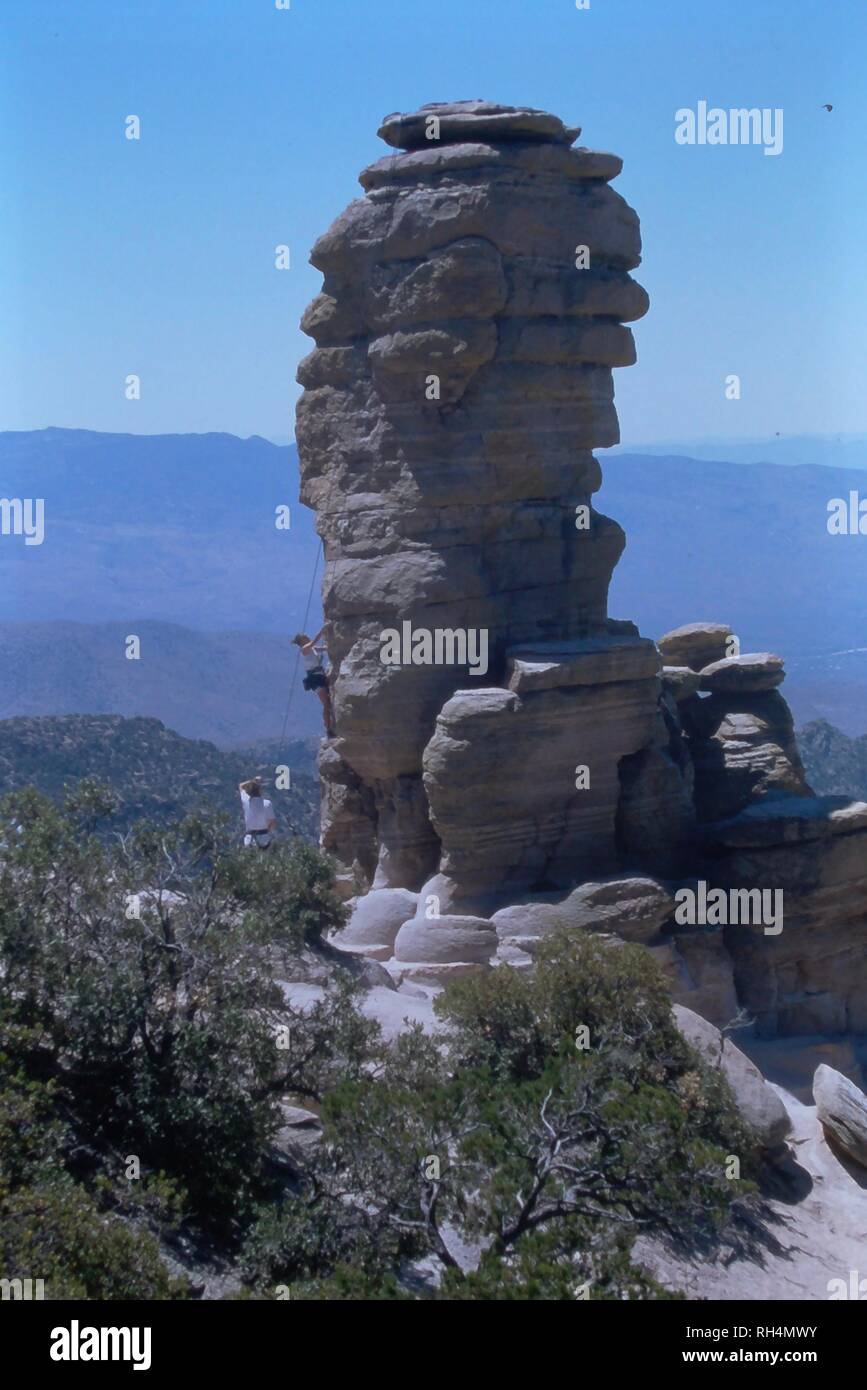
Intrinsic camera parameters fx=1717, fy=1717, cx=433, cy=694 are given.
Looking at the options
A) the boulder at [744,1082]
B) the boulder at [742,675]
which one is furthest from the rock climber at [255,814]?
the boulder at [742,675]

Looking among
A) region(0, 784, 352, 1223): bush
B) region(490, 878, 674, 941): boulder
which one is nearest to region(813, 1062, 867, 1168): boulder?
region(490, 878, 674, 941): boulder

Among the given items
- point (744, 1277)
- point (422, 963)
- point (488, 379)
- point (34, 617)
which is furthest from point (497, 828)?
point (34, 617)

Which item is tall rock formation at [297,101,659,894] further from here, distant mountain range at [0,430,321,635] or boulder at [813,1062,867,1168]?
distant mountain range at [0,430,321,635]

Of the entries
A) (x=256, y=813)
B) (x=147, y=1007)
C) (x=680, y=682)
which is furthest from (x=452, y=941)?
(x=147, y=1007)

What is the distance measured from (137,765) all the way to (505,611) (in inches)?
1161

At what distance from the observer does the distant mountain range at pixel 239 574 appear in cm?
10281

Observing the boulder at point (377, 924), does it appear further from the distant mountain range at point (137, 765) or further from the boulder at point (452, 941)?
the distant mountain range at point (137, 765)

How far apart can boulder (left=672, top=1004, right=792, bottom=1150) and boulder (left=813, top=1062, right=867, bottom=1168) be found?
38.1 inches

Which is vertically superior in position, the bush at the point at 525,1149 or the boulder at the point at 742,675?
the boulder at the point at 742,675

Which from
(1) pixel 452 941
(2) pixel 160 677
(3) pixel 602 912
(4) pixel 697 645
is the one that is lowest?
(1) pixel 452 941

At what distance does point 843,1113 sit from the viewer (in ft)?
55.6

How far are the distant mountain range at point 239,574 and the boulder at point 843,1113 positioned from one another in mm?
67480

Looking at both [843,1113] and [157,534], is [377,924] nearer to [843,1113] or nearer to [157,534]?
[843,1113]
